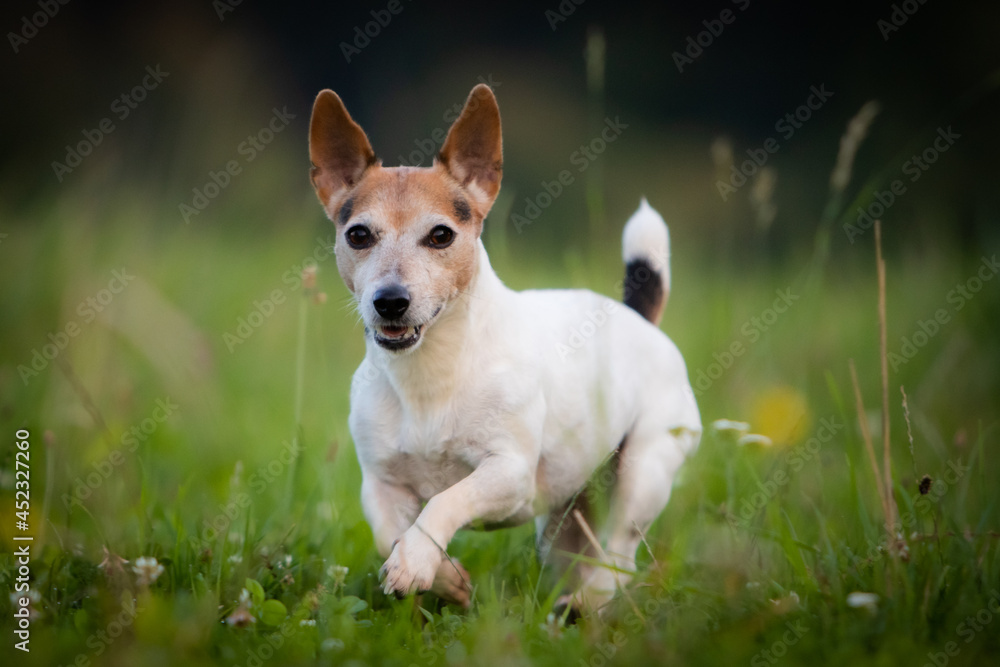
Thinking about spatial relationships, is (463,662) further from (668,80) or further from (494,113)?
(668,80)

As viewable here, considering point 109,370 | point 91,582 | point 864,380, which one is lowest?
point 109,370

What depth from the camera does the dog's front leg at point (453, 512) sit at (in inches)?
110

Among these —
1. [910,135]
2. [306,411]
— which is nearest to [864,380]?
[910,135]

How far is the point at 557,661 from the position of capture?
249 cm

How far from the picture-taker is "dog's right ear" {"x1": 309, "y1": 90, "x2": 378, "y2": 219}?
3.62 metres

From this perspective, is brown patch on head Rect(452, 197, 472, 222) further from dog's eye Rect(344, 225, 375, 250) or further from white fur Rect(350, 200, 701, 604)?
dog's eye Rect(344, 225, 375, 250)

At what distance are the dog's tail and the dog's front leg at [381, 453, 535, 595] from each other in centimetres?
148

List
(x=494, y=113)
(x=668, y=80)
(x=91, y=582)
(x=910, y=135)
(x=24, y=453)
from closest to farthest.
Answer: (x=91, y=582) < (x=494, y=113) < (x=24, y=453) < (x=910, y=135) < (x=668, y=80)

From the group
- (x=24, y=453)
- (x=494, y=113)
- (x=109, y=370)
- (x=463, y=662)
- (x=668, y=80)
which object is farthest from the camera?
(x=668, y=80)

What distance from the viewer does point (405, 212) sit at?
11.2 feet

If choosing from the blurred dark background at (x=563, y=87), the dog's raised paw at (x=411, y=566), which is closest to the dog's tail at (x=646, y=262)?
the dog's raised paw at (x=411, y=566)

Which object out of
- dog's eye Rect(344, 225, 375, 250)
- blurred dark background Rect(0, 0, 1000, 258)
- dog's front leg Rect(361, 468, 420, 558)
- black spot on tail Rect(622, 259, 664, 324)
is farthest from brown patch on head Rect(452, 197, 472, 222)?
blurred dark background Rect(0, 0, 1000, 258)

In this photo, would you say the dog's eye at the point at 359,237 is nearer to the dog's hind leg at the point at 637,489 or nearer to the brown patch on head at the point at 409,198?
the brown patch on head at the point at 409,198

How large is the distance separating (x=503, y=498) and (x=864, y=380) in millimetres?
4425
